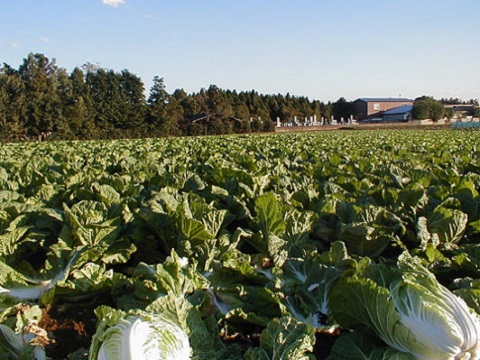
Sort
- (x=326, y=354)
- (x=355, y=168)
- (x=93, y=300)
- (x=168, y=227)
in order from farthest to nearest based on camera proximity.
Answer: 1. (x=355, y=168)
2. (x=168, y=227)
3. (x=93, y=300)
4. (x=326, y=354)

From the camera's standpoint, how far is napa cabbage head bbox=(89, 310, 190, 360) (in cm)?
165

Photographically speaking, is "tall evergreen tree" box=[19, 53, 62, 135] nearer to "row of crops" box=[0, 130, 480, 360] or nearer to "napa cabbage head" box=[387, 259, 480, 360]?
"row of crops" box=[0, 130, 480, 360]

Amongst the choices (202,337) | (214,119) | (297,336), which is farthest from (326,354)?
(214,119)

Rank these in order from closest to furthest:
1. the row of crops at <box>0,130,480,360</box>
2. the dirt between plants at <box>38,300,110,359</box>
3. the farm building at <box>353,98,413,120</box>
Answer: the row of crops at <box>0,130,480,360</box>
the dirt between plants at <box>38,300,110,359</box>
the farm building at <box>353,98,413,120</box>

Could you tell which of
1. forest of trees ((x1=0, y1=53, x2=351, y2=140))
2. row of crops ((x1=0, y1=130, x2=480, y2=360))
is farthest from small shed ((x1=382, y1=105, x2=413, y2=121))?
row of crops ((x1=0, y1=130, x2=480, y2=360))

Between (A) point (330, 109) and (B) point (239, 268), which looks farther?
(A) point (330, 109)

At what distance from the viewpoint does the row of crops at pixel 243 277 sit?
1860 millimetres

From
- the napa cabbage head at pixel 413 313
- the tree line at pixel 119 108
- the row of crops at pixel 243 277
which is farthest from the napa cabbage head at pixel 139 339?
the tree line at pixel 119 108

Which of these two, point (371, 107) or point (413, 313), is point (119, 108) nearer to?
point (413, 313)

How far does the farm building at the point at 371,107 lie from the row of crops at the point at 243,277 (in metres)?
111

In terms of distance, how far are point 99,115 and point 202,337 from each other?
45433 mm

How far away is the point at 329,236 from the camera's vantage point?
13.1ft

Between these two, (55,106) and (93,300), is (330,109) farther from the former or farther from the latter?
(93,300)

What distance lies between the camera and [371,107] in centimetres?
11456
